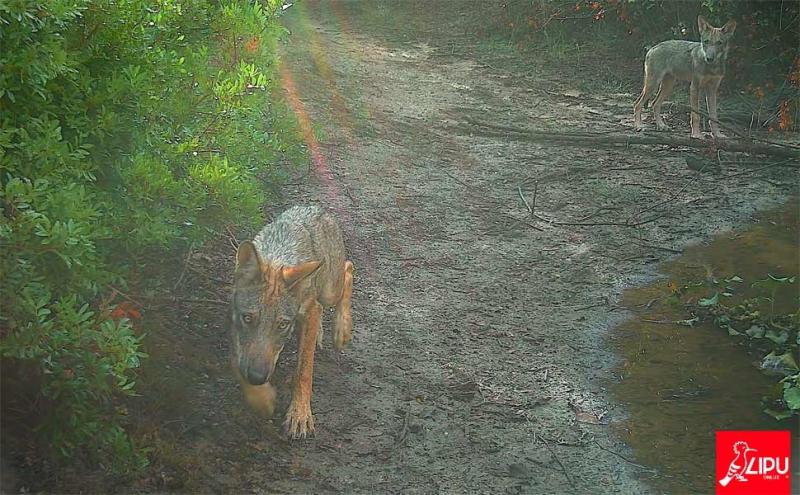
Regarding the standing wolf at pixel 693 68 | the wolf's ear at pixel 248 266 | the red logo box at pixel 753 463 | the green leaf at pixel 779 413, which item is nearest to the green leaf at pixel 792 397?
the green leaf at pixel 779 413

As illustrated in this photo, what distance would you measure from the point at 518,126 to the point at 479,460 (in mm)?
8195

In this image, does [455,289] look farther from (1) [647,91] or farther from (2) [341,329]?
(1) [647,91]

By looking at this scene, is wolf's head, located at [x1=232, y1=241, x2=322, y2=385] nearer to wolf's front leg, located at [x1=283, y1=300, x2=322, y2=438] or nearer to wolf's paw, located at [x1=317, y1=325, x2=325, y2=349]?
wolf's front leg, located at [x1=283, y1=300, x2=322, y2=438]

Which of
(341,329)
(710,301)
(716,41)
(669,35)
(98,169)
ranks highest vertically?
(98,169)

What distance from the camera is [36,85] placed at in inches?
157

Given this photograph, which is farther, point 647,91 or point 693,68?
point 647,91

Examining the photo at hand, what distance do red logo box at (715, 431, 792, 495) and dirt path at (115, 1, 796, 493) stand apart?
508 mm

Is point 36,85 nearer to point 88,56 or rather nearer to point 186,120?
point 88,56

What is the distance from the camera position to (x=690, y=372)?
6.72m

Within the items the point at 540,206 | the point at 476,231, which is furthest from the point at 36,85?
the point at 540,206

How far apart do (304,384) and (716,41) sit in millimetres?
9321

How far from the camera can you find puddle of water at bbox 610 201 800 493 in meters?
5.73

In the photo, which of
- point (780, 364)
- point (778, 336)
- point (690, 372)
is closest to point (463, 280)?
point (690, 372)

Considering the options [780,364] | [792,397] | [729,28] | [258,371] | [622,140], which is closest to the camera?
[258,371]
